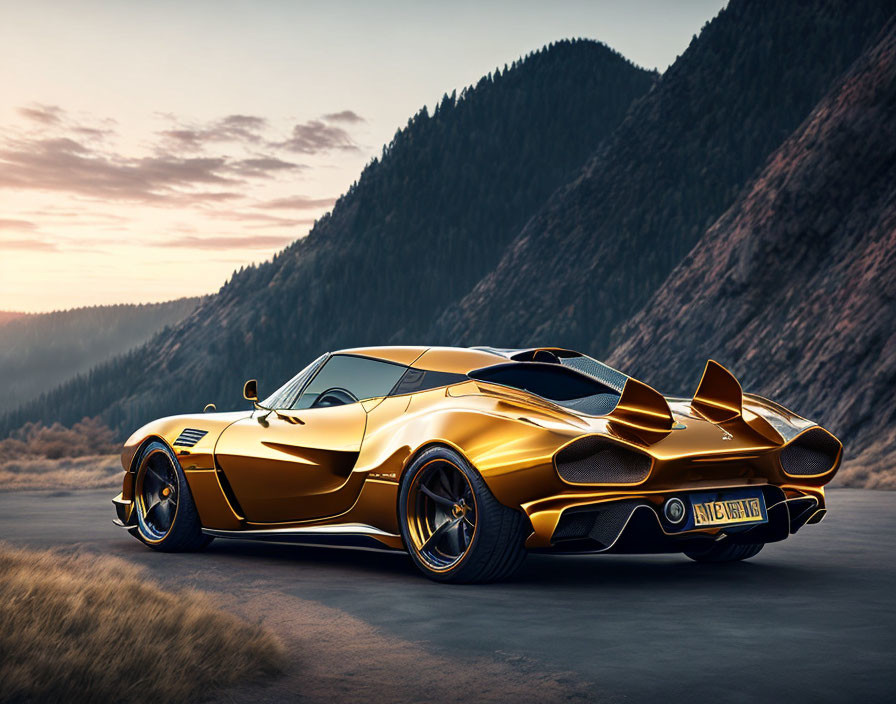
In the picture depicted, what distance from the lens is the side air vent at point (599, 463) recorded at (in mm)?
6379

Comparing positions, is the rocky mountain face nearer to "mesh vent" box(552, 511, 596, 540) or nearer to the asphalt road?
the asphalt road

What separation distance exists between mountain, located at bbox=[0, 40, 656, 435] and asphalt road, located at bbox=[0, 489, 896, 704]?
8068 centimetres

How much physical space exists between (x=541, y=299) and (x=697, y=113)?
1357 cm

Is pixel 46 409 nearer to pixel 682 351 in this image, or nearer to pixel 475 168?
pixel 475 168

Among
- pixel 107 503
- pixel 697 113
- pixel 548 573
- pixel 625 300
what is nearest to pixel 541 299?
pixel 625 300

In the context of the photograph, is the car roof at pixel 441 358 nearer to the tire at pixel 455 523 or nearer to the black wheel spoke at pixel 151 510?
the tire at pixel 455 523

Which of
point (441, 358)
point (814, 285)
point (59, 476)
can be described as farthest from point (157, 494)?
point (814, 285)

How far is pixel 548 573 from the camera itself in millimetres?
7562

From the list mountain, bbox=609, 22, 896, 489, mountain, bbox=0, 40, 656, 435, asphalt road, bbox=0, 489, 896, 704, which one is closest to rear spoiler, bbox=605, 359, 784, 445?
asphalt road, bbox=0, 489, 896, 704

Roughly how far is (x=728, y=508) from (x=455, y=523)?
1.54 m

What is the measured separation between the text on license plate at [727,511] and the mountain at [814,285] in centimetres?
2011

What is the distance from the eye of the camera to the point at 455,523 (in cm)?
681

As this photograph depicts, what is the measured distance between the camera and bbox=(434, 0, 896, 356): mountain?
189 feet

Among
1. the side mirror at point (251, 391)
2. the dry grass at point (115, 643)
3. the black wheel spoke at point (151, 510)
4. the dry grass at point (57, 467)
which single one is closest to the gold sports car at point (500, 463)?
the side mirror at point (251, 391)
